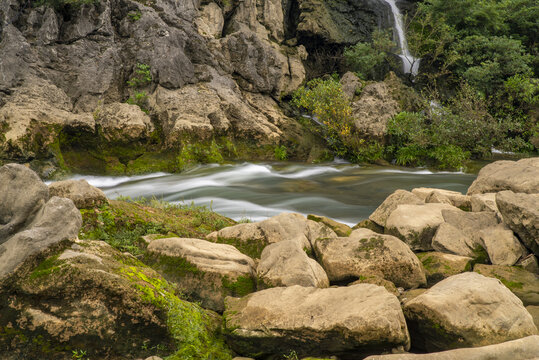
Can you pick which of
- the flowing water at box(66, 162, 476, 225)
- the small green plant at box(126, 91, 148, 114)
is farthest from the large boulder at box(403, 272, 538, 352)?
the small green plant at box(126, 91, 148, 114)

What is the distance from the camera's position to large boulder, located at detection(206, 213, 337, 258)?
5.75 m

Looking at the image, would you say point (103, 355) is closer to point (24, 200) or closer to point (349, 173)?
point (24, 200)

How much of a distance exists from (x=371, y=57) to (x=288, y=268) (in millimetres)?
20017

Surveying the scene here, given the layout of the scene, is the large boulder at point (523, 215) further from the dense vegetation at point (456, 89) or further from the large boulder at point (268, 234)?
the dense vegetation at point (456, 89)

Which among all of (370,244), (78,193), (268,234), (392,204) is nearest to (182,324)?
(268,234)

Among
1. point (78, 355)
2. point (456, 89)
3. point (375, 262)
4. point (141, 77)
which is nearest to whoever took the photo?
point (78, 355)

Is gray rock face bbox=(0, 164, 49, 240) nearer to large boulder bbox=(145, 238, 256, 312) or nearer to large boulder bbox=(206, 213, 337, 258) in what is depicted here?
large boulder bbox=(145, 238, 256, 312)

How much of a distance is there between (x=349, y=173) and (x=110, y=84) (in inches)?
410

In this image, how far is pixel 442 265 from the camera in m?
5.43

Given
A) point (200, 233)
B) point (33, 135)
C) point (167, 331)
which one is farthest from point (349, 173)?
point (167, 331)

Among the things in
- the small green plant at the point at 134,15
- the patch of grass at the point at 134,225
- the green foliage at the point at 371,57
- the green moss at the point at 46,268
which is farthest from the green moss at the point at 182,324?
the green foliage at the point at 371,57

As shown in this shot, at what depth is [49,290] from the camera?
10.5 feet

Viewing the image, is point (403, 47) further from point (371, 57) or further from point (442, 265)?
point (442, 265)

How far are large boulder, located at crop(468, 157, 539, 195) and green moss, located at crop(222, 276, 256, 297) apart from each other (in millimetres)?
5313
